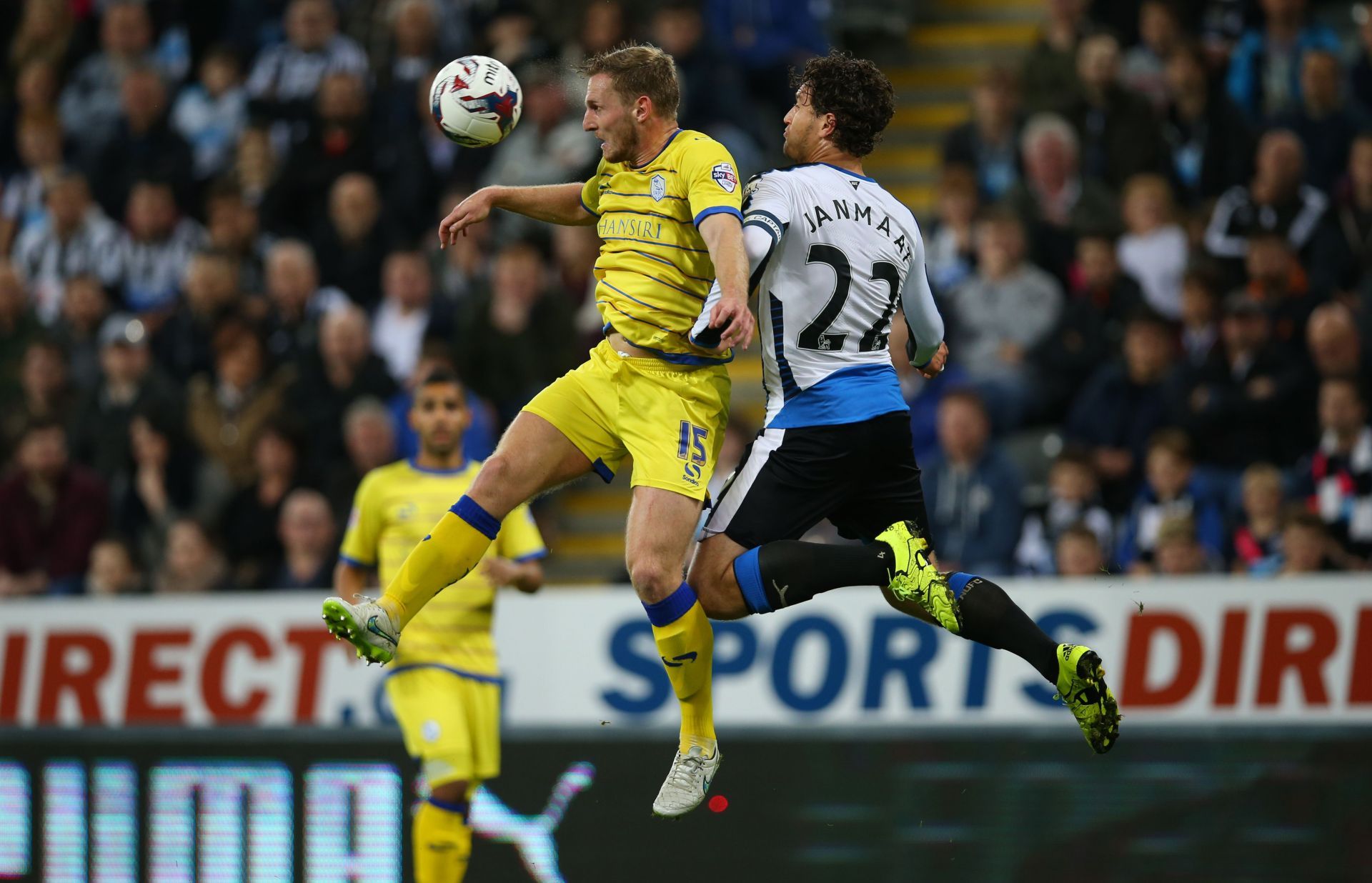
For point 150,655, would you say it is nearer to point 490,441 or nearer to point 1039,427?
point 490,441

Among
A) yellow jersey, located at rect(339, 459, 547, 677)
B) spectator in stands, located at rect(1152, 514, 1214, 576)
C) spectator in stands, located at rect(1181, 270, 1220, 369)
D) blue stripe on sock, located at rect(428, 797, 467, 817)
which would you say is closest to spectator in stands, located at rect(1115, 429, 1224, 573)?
spectator in stands, located at rect(1152, 514, 1214, 576)

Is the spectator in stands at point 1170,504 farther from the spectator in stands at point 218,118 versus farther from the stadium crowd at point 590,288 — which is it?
the spectator in stands at point 218,118

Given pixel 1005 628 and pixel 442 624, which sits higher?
pixel 1005 628

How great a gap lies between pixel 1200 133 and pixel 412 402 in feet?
17.1

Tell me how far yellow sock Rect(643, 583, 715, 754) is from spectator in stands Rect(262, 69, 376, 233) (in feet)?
27.0

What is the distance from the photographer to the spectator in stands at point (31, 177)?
1560cm

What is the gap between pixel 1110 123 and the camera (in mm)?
12391

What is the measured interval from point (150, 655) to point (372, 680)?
1.41m

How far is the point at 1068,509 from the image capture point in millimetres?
10719

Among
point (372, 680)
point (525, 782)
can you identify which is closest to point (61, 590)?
point (372, 680)

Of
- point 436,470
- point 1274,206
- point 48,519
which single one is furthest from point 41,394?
point 1274,206

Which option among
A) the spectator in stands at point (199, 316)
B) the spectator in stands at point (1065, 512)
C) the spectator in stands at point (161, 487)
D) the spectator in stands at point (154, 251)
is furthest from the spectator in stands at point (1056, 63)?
the spectator in stands at point (154, 251)

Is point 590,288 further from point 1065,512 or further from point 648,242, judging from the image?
point 648,242

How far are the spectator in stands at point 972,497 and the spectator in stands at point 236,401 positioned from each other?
179 inches
